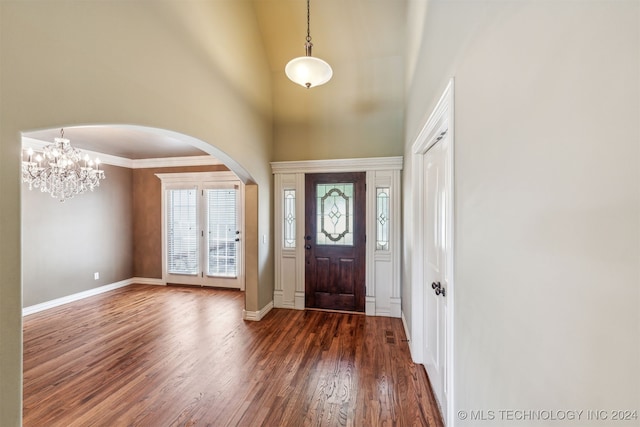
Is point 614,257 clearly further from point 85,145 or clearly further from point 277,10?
point 85,145

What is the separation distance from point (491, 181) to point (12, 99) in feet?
6.82

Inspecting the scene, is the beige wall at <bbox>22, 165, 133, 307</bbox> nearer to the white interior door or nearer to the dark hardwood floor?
the dark hardwood floor

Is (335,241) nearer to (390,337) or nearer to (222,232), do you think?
(390,337)

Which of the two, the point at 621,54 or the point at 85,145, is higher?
the point at 85,145

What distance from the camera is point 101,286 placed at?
5.03 metres

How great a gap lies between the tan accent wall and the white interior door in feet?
18.1

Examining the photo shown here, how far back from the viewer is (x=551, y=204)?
0.63 m

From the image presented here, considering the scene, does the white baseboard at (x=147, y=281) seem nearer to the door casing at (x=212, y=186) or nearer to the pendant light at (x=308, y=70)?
the door casing at (x=212, y=186)

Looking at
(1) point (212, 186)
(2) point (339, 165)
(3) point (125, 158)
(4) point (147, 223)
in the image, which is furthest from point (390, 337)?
(3) point (125, 158)

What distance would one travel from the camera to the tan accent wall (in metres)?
5.66

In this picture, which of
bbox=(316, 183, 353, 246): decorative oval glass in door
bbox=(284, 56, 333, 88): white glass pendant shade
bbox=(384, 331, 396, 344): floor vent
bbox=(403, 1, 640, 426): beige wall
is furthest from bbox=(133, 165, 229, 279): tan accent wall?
bbox=(403, 1, 640, 426): beige wall

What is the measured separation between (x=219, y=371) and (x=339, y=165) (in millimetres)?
2976

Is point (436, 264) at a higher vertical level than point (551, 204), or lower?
lower

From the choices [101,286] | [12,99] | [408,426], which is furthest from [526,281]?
[101,286]
